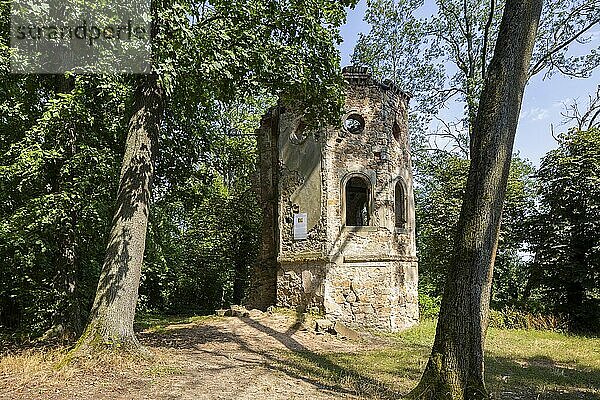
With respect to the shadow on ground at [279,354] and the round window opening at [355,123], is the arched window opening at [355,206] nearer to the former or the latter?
the round window opening at [355,123]

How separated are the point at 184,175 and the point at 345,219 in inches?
200

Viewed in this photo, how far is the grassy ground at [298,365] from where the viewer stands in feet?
21.7

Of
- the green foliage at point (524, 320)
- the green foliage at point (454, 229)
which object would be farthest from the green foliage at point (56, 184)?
the green foliage at point (454, 229)

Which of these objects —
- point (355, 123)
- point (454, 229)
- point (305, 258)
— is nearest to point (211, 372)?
point (305, 258)

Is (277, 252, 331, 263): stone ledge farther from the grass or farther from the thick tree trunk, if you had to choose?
the thick tree trunk

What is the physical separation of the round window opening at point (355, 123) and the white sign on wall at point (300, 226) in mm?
3148

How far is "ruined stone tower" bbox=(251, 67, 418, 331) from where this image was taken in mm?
13406

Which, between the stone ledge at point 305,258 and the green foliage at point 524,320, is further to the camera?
the green foliage at point 524,320

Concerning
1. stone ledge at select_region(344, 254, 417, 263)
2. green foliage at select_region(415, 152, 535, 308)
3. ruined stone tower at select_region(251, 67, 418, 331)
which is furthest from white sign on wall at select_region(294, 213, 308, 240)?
green foliage at select_region(415, 152, 535, 308)

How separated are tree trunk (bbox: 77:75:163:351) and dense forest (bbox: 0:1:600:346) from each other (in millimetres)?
720

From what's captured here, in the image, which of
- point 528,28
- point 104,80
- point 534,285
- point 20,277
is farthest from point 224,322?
point 534,285

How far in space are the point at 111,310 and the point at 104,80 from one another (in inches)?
165

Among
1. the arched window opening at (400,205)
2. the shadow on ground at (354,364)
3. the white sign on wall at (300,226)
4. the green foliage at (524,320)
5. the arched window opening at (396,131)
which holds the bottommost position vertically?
the green foliage at (524,320)

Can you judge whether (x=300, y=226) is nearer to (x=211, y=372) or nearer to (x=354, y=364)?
(x=354, y=364)
